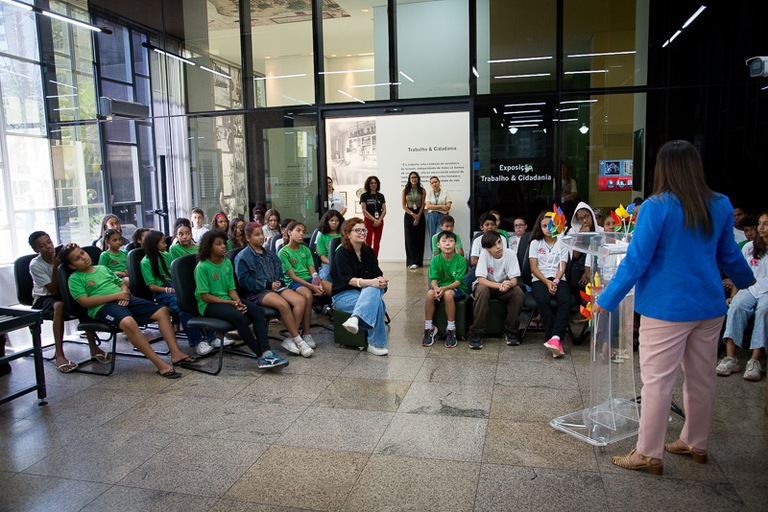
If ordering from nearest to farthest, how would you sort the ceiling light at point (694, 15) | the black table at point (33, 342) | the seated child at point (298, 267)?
the black table at point (33, 342) < the seated child at point (298, 267) < the ceiling light at point (694, 15)

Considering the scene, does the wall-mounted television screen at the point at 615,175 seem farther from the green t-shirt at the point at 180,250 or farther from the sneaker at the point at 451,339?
the green t-shirt at the point at 180,250

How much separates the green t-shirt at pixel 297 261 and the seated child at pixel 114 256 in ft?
5.39

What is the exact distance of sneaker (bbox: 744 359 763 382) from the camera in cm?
436

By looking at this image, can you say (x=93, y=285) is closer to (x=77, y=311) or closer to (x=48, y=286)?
(x=77, y=311)

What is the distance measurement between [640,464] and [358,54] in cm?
779

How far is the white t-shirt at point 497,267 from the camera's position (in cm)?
552

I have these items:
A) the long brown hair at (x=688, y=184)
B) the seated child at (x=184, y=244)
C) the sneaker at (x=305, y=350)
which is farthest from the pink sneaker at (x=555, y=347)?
the seated child at (x=184, y=244)

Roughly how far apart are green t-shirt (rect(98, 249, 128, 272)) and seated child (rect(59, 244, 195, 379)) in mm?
1019

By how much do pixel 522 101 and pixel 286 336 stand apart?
16.5 feet

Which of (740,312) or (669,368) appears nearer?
(669,368)

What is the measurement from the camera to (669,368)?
9.37 ft

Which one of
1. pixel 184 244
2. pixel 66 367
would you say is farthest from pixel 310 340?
pixel 66 367

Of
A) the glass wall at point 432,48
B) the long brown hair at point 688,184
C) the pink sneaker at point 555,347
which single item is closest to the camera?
the long brown hair at point 688,184

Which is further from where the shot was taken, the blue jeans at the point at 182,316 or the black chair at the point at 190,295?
the blue jeans at the point at 182,316
